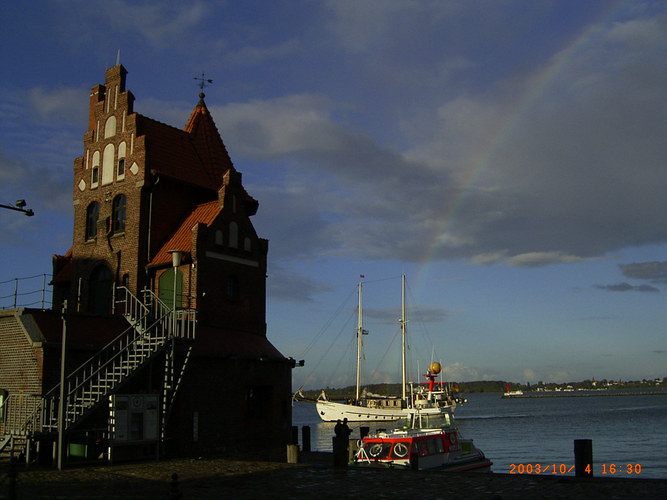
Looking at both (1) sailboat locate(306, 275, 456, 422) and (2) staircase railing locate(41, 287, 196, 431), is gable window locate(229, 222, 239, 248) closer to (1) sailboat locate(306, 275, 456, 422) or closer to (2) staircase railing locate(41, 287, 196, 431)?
(2) staircase railing locate(41, 287, 196, 431)

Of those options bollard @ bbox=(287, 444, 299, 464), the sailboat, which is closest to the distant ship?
the sailboat

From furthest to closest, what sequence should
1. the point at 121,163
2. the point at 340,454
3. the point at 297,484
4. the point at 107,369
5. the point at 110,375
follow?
the point at 121,163
the point at 110,375
the point at 107,369
the point at 340,454
the point at 297,484

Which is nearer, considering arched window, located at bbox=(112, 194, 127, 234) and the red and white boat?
the red and white boat

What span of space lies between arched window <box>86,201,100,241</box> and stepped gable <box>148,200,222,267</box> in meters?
4.48

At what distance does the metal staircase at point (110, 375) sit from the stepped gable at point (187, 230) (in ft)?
13.4

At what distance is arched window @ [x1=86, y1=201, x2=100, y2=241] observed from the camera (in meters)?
35.0

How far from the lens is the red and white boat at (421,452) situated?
2684cm

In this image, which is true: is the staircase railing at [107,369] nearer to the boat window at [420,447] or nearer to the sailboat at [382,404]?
the boat window at [420,447]

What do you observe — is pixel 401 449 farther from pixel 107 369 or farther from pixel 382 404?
pixel 382 404

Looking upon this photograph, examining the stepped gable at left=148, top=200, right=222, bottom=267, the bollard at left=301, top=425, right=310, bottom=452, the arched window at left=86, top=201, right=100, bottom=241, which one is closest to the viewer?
the stepped gable at left=148, top=200, right=222, bottom=267

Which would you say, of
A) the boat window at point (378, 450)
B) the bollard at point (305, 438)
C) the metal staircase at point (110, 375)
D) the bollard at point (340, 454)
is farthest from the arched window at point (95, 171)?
the bollard at point (340, 454)

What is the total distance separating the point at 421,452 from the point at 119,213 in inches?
708

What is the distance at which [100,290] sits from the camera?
111ft

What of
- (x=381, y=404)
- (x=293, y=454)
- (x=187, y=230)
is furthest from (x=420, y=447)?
(x=381, y=404)
